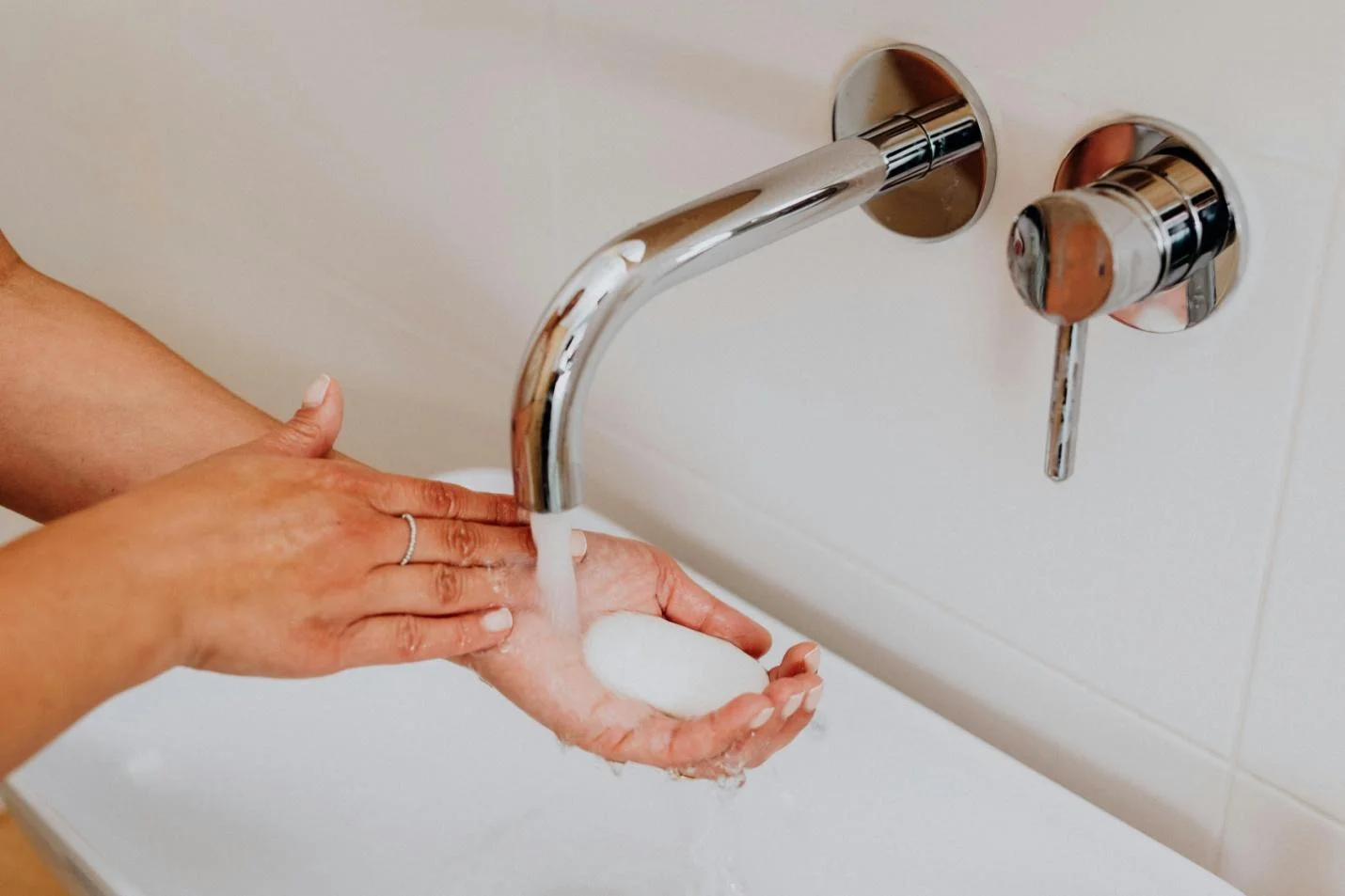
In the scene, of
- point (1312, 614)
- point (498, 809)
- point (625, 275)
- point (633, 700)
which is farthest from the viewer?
point (498, 809)

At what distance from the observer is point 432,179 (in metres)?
1.02

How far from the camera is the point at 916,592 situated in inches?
32.3

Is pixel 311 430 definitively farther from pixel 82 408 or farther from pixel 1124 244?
pixel 1124 244

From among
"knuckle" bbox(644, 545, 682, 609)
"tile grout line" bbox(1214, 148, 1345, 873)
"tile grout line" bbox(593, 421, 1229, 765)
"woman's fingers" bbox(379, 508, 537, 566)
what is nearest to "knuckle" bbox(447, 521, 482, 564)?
"woman's fingers" bbox(379, 508, 537, 566)

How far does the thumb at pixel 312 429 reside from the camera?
0.72 m

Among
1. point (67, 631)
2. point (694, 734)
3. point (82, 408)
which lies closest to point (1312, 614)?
point (694, 734)

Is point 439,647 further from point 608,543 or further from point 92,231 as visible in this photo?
point 92,231

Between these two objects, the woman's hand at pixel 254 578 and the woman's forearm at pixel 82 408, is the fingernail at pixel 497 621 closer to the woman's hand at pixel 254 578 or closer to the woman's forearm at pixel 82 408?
the woman's hand at pixel 254 578

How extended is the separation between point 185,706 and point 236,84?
0.55m

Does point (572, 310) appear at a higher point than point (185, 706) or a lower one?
higher

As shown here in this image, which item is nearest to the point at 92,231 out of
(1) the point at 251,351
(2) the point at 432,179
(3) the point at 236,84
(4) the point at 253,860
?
(1) the point at 251,351

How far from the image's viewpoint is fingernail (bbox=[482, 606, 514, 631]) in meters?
0.70

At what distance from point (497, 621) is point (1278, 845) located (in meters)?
0.40

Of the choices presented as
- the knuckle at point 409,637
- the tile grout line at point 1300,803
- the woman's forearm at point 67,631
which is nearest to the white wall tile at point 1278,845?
the tile grout line at point 1300,803
